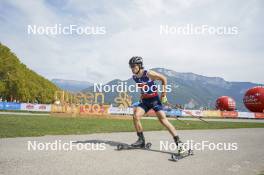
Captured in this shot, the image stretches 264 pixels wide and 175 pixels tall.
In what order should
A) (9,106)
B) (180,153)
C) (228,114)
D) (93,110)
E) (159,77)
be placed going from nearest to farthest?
(180,153) < (159,77) < (93,110) < (9,106) < (228,114)

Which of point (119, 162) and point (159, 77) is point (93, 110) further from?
point (119, 162)

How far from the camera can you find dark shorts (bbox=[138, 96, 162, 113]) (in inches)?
346

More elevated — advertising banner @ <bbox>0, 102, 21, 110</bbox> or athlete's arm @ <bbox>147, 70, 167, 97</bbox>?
athlete's arm @ <bbox>147, 70, 167, 97</bbox>

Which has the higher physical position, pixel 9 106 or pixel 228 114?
pixel 9 106

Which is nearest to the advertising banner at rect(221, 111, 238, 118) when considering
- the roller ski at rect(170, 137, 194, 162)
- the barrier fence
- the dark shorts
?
the barrier fence

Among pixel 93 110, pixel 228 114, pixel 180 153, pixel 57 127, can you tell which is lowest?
pixel 228 114

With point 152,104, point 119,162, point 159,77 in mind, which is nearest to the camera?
point 119,162

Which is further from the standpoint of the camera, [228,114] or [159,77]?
[228,114]

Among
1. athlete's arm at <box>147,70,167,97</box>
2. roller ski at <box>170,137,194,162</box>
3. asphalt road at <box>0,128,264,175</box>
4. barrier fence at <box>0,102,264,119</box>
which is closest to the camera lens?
asphalt road at <box>0,128,264,175</box>

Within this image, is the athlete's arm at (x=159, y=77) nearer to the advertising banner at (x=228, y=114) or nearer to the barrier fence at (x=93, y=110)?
the barrier fence at (x=93, y=110)

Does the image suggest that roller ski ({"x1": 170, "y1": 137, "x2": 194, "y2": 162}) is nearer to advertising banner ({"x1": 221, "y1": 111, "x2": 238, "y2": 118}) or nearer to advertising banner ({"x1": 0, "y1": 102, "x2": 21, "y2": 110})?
advertising banner ({"x1": 0, "y1": 102, "x2": 21, "y2": 110})

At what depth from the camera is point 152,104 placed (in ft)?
29.0

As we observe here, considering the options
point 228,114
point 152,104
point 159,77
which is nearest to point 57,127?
point 152,104

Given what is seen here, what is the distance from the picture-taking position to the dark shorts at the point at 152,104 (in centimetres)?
880
